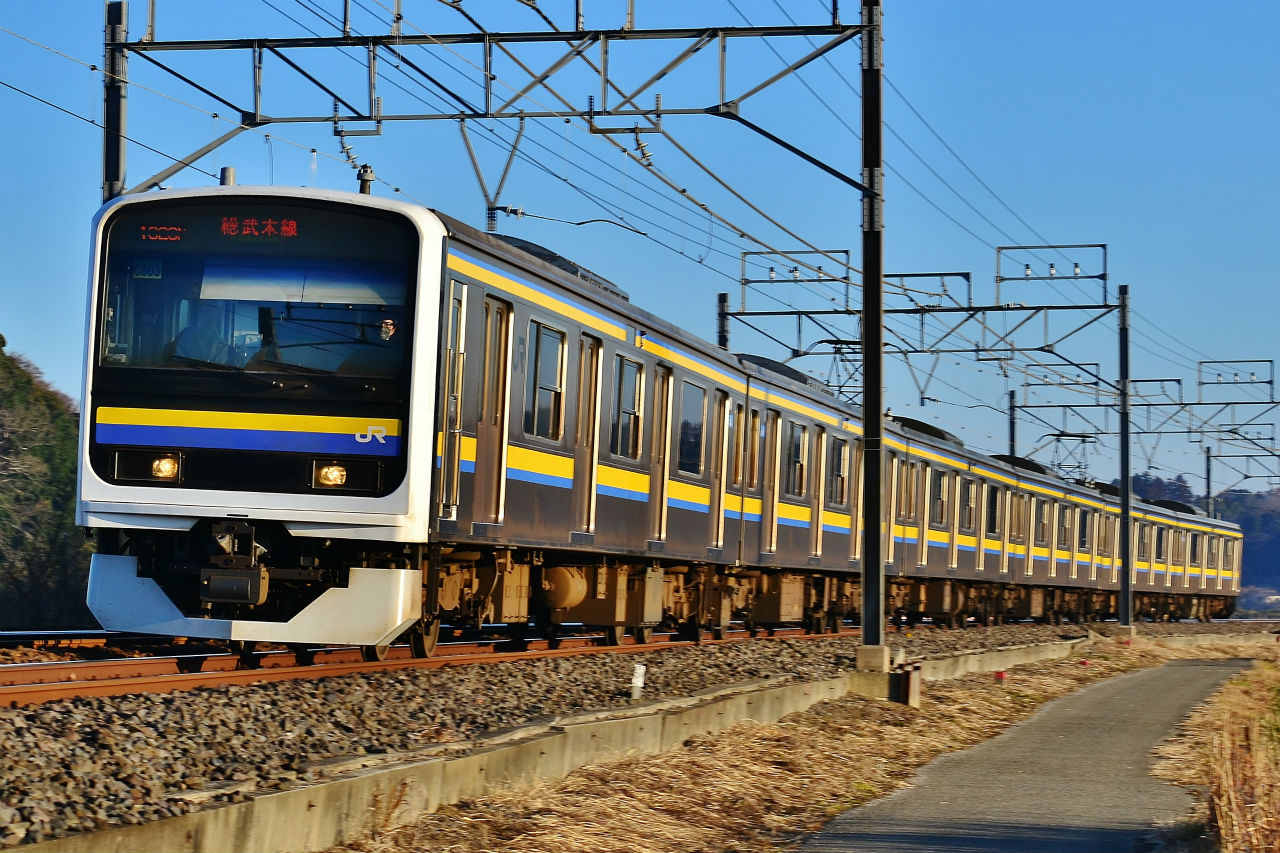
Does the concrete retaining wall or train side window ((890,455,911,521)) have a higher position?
train side window ((890,455,911,521))

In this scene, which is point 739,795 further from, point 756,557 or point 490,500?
point 756,557

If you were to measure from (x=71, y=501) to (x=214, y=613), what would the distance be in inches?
602

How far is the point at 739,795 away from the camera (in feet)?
27.5

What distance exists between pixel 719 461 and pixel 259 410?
7698 millimetres

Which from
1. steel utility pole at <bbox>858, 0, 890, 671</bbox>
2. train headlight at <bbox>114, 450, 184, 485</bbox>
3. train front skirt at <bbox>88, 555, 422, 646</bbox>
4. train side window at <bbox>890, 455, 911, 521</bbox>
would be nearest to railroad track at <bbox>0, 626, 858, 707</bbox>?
train front skirt at <bbox>88, 555, 422, 646</bbox>

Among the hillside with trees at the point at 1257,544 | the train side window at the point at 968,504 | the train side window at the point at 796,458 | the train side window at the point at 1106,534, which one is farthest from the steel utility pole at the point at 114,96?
the hillside with trees at the point at 1257,544

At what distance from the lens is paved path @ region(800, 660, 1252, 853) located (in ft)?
24.1

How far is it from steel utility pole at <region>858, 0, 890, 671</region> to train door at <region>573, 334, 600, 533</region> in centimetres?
296

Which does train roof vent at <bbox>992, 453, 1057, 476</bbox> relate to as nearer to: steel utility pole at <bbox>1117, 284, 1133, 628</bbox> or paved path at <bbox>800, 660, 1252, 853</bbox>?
steel utility pole at <bbox>1117, 284, 1133, 628</bbox>

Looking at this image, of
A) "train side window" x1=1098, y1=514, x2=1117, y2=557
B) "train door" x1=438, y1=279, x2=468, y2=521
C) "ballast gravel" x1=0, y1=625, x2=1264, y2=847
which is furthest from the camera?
"train side window" x1=1098, y1=514, x2=1117, y2=557

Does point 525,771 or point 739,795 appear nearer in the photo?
point 525,771

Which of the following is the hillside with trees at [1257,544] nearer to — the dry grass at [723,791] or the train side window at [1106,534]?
the train side window at [1106,534]

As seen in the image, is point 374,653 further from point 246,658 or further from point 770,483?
point 770,483

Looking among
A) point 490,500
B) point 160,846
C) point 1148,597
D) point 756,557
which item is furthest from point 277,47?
point 1148,597
